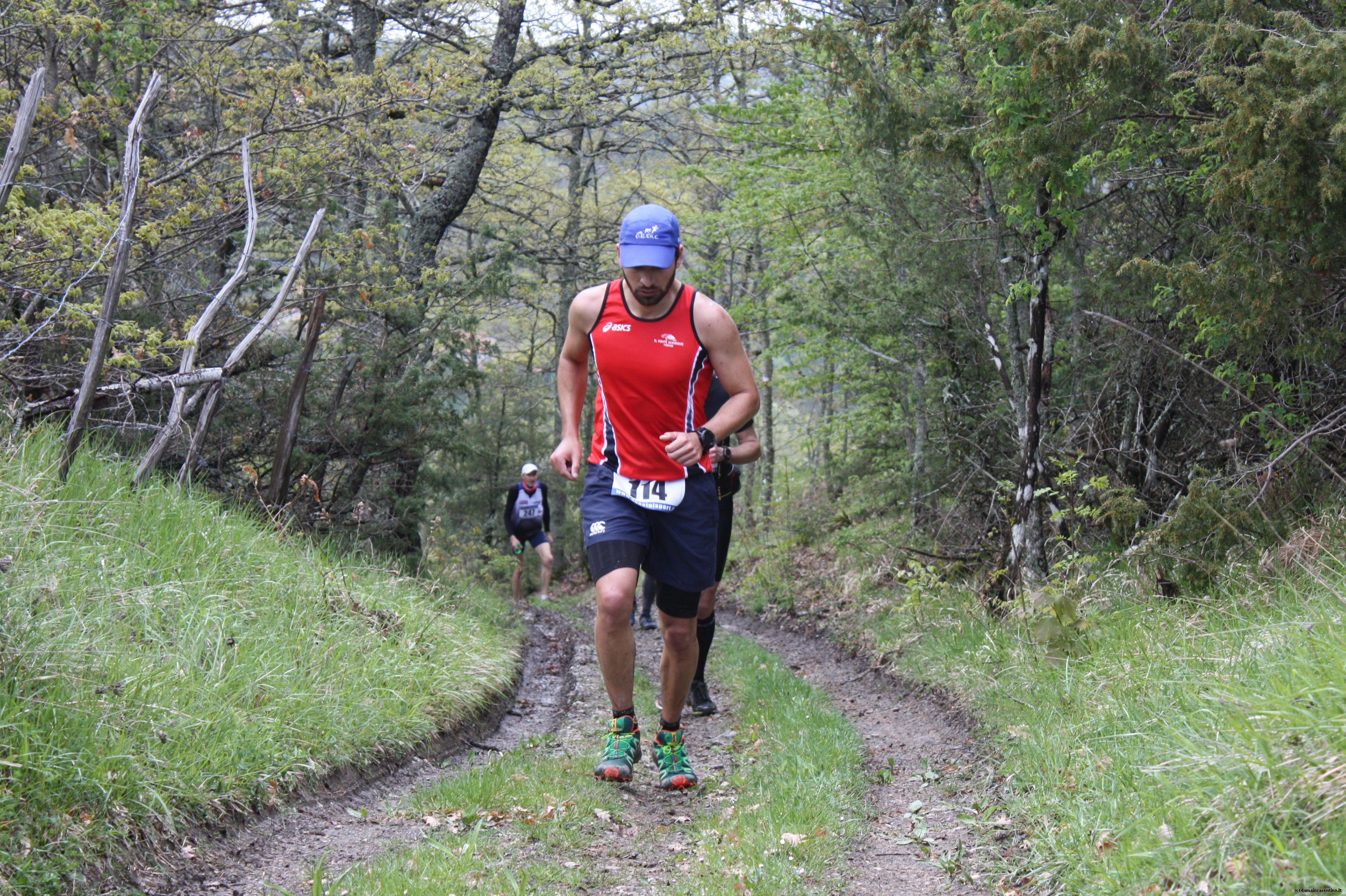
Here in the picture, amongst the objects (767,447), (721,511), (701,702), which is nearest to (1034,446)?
(721,511)

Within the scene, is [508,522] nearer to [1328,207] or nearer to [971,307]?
[971,307]

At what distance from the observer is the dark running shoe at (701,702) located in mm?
6758

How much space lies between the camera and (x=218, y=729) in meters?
3.92

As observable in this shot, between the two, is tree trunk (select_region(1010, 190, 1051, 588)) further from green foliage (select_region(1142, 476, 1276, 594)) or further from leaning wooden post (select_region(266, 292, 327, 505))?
leaning wooden post (select_region(266, 292, 327, 505))

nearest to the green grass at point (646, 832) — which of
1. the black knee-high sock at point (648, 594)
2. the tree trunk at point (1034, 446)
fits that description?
the tree trunk at point (1034, 446)

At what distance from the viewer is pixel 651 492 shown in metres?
4.40

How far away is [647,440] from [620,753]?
1.45 m

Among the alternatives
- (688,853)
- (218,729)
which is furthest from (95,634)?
(688,853)

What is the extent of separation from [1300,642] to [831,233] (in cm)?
986

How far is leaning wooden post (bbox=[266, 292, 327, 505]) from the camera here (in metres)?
8.10

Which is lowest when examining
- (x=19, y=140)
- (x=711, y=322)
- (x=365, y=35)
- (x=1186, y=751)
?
(x=1186, y=751)

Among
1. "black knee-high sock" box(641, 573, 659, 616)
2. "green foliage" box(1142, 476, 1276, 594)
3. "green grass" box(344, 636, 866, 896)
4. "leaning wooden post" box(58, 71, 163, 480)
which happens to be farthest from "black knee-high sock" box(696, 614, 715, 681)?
"leaning wooden post" box(58, 71, 163, 480)

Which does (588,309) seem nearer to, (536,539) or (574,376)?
(574,376)

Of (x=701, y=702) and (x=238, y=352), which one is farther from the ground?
(x=238, y=352)
